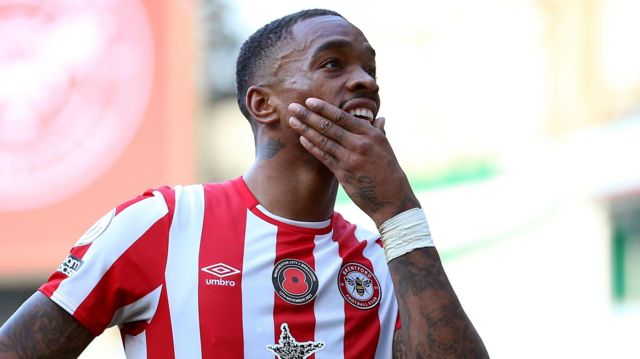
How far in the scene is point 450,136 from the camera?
11398 millimetres

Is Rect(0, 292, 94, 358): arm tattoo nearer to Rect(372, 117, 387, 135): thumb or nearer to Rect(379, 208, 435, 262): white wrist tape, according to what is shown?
Rect(379, 208, 435, 262): white wrist tape

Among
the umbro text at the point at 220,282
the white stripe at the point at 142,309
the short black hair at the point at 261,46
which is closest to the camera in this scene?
the white stripe at the point at 142,309

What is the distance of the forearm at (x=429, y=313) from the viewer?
2.82m

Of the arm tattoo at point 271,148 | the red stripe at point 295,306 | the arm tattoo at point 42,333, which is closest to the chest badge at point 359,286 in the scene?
the red stripe at point 295,306

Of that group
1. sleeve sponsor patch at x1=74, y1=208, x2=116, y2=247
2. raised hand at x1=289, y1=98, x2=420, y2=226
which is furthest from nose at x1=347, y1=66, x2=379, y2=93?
sleeve sponsor patch at x1=74, y1=208, x2=116, y2=247

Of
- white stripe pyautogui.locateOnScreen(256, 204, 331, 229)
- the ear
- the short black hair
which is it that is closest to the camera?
white stripe pyautogui.locateOnScreen(256, 204, 331, 229)

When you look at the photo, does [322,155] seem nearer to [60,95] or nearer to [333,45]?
[333,45]

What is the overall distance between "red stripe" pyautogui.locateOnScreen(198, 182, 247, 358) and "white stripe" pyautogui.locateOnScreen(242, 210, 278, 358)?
18mm

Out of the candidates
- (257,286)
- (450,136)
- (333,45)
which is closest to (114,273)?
(257,286)

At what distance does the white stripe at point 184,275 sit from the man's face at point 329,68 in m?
0.46

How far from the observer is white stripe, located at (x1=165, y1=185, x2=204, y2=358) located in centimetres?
286

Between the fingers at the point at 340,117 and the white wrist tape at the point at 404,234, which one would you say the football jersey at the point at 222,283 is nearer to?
the white wrist tape at the point at 404,234

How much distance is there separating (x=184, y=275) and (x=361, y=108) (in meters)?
0.75

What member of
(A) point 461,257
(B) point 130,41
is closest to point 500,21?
(A) point 461,257
